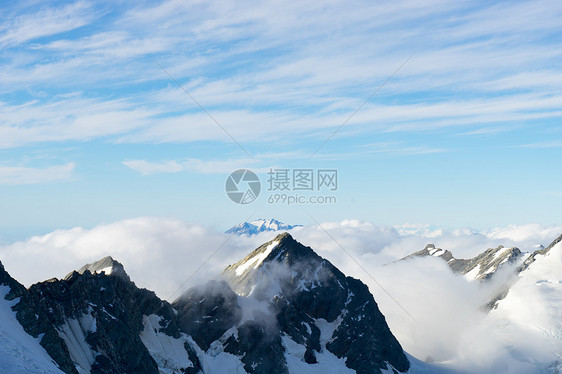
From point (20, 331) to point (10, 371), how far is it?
28647 mm

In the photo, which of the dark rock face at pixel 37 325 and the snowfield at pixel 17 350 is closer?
the snowfield at pixel 17 350

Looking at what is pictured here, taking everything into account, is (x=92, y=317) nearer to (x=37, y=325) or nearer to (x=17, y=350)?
(x=37, y=325)

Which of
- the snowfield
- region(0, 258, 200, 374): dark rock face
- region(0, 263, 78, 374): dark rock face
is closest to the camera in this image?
the snowfield

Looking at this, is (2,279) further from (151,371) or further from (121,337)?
(151,371)

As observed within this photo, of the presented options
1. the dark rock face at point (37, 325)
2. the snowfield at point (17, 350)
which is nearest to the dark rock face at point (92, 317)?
the dark rock face at point (37, 325)

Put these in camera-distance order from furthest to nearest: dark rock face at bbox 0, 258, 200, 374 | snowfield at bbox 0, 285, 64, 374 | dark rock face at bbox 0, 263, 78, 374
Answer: dark rock face at bbox 0, 258, 200, 374 < dark rock face at bbox 0, 263, 78, 374 < snowfield at bbox 0, 285, 64, 374

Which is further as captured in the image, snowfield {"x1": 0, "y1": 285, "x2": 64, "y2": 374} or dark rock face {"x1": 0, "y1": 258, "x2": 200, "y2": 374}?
dark rock face {"x1": 0, "y1": 258, "x2": 200, "y2": 374}

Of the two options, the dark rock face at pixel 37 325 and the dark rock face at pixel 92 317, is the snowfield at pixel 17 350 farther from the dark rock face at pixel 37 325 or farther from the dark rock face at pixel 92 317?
the dark rock face at pixel 92 317

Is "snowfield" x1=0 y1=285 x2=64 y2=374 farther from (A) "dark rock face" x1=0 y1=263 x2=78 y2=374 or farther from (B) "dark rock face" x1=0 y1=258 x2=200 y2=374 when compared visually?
(B) "dark rock face" x1=0 y1=258 x2=200 y2=374

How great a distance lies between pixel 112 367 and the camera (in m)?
166

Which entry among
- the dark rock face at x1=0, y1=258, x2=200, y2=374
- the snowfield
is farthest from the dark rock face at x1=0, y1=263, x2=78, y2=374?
the snowfield

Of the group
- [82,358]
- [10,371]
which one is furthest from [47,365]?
[82,358]

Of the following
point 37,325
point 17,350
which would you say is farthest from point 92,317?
point 17,350

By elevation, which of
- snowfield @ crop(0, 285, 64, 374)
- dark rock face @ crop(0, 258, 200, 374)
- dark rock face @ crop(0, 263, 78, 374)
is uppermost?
snowfield @ crop(0, 285, 64, 374)
